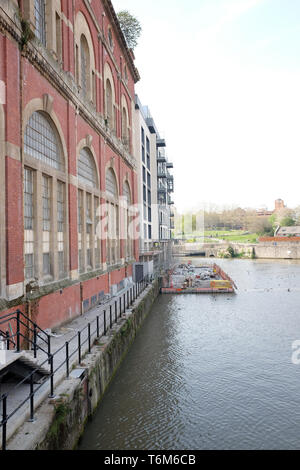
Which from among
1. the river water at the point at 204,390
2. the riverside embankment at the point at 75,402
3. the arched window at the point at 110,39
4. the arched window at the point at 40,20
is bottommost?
the river water at the point at 204,390

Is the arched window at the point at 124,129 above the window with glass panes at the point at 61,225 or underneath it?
above

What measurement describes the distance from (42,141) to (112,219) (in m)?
11.4

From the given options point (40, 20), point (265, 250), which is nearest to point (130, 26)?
point (40, 20)

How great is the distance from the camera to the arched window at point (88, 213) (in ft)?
58.9

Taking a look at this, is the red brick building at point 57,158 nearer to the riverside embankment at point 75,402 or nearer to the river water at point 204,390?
the riverside embankment at point 75,402

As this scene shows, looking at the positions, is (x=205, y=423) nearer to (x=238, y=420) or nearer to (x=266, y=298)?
(x=238, y=420)

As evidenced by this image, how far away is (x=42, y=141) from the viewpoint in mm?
13445

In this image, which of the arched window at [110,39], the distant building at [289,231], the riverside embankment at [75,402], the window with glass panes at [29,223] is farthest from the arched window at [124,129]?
the distant building at [289,231]

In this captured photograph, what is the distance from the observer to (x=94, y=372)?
9773 mm

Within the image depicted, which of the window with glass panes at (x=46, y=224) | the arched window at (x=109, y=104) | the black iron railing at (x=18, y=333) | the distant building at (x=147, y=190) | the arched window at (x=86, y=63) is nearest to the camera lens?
the black iron railing at (x=18, y=333)

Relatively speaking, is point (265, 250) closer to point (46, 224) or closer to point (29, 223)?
point (46, 224)

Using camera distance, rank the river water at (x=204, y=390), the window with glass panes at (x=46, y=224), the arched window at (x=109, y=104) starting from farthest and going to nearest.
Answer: the arched window at (x=109, y=104)
the window with glass panes at (x=46, y=224)
the river water at (x=204, y=390)

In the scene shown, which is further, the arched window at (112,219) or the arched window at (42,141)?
the arched window at (112,219)
